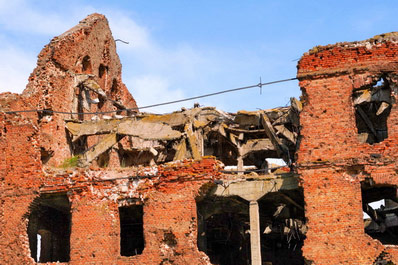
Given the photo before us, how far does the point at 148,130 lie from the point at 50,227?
4.26 m

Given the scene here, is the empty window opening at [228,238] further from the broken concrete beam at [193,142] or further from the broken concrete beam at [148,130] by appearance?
the broken concrete beam at [148,130]

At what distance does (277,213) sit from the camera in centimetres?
2128

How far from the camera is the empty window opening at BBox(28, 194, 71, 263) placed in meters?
19.4

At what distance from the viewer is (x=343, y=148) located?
16.8 meters

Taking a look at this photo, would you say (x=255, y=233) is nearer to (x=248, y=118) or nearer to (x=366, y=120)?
(x=248, y=118)

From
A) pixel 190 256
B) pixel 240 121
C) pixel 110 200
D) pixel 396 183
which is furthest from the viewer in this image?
pixel 240 121

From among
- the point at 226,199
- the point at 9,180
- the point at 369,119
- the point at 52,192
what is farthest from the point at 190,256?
the point at 369,119

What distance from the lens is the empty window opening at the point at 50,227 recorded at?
A: 1936cm

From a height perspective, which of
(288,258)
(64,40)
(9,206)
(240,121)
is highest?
(64,40)

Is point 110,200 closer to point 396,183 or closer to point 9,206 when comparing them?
point 9,206

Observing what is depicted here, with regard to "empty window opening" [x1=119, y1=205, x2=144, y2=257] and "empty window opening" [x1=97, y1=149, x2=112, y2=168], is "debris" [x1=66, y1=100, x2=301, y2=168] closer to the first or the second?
"empty window opening" [x1=97, y1=149, x2=112, y2=168]

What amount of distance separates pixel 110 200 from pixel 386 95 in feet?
25.6

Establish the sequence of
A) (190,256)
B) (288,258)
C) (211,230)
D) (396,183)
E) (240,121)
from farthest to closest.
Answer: (288,258)
(211,230)
(240,121)
(190,256)
(396,183)

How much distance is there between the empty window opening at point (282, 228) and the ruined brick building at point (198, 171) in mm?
92
